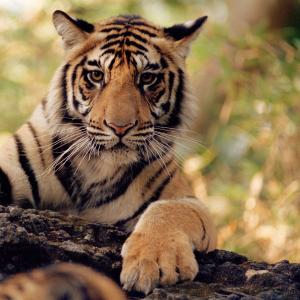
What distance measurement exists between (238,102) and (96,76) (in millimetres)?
4042

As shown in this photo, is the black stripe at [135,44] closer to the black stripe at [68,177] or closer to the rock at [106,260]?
the black stripe at [68,177]

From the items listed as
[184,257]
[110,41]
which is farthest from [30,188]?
[184,257]

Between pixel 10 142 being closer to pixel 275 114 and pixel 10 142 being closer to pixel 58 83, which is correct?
pixel 58 83

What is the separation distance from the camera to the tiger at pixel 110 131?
3773 millimetres

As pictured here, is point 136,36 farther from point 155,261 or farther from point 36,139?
point 155,261

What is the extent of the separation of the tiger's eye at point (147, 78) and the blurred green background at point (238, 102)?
2.53 metres

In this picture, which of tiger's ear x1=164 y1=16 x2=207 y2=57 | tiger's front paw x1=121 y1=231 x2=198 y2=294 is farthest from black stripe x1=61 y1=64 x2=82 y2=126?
tiger's front paw x1=121 y1=231 x2=198 y2=294

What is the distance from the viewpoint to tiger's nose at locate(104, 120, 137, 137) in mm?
3656

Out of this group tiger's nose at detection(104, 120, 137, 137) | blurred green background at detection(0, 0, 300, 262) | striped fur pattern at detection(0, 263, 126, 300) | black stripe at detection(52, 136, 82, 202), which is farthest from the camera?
blurred green background at detection(0, 0, 300, 262)

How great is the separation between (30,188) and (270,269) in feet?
4.88

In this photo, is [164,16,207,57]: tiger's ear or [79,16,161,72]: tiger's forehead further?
[164,16,207,57]: tiger's ear

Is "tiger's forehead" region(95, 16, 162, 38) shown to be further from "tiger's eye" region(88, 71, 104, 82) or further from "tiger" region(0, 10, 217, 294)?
"tiger's eye" region(88, 71, 104, 82)

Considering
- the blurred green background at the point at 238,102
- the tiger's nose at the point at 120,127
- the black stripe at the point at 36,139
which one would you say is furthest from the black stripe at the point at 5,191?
the blurred green background at the point at 238,102

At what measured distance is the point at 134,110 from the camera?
3.71 metres
